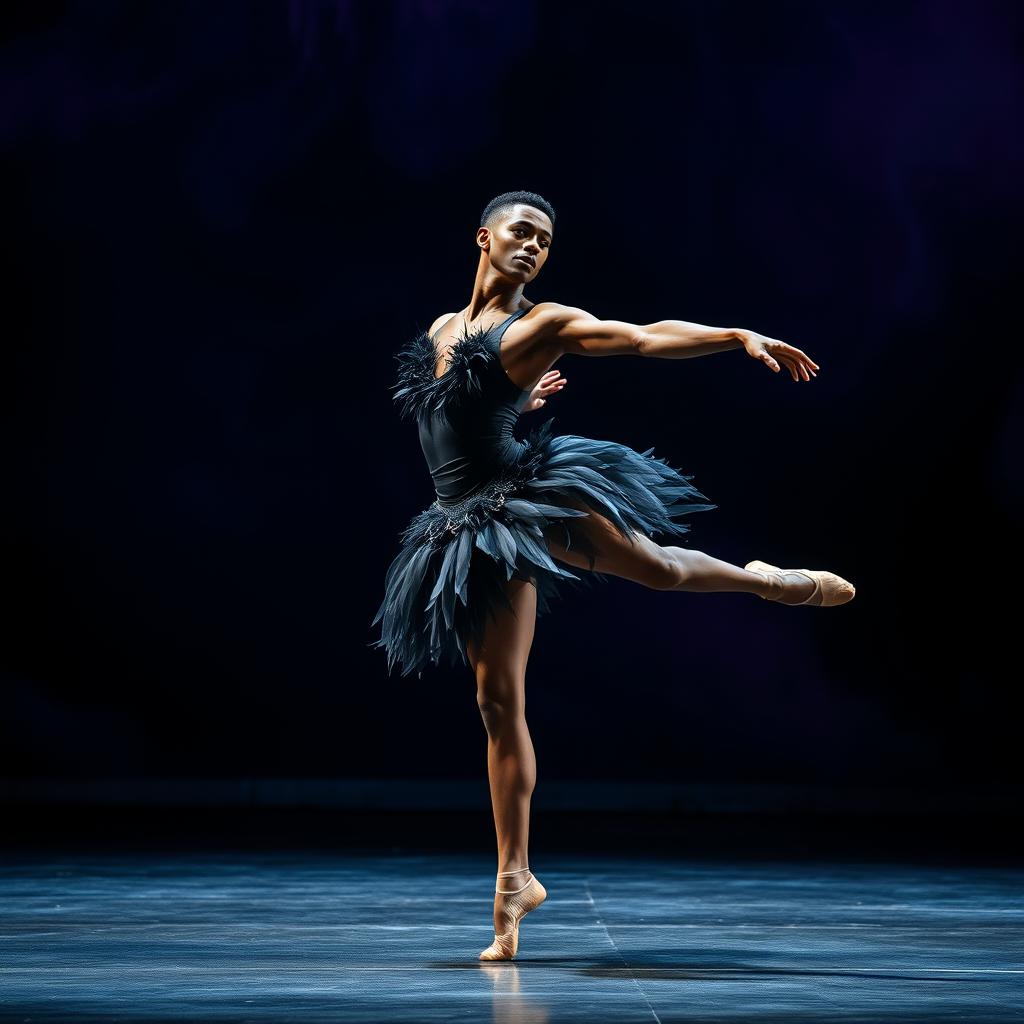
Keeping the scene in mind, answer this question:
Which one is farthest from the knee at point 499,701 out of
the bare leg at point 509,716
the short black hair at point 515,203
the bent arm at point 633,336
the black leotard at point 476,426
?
the short black hair at point 515,203

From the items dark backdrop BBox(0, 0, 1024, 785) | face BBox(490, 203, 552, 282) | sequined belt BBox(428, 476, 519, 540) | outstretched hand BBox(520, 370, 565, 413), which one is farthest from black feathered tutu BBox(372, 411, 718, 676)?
dark backdrop BBox(0, 0, 1024, 785)

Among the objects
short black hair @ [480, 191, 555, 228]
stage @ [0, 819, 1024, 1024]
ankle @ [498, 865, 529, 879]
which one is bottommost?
stage @ [0, 819, 1024, 1024]

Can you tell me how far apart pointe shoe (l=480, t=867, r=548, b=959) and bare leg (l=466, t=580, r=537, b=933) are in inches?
0.7

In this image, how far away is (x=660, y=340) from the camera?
2561mm

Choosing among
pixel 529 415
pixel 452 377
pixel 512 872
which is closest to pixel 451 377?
pixel 452 377

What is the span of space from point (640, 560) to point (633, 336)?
0.45 metres

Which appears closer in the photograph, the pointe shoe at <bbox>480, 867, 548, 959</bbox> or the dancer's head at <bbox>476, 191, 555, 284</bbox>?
the pointe shoe at <bbox>480, 867, 548, 959</bbox>

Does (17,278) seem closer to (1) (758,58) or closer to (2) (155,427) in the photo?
(2) (155,427)

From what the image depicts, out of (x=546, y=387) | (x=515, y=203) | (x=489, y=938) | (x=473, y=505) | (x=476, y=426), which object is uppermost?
(x=515, y=203)

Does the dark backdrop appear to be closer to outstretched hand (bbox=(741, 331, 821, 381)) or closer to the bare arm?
the bare arm

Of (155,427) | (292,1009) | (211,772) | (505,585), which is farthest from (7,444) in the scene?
(292,1009)

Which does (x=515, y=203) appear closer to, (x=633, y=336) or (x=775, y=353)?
(x=633, y=336)

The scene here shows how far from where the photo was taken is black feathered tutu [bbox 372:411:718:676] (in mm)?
2744

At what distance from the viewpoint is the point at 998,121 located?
608 cm
